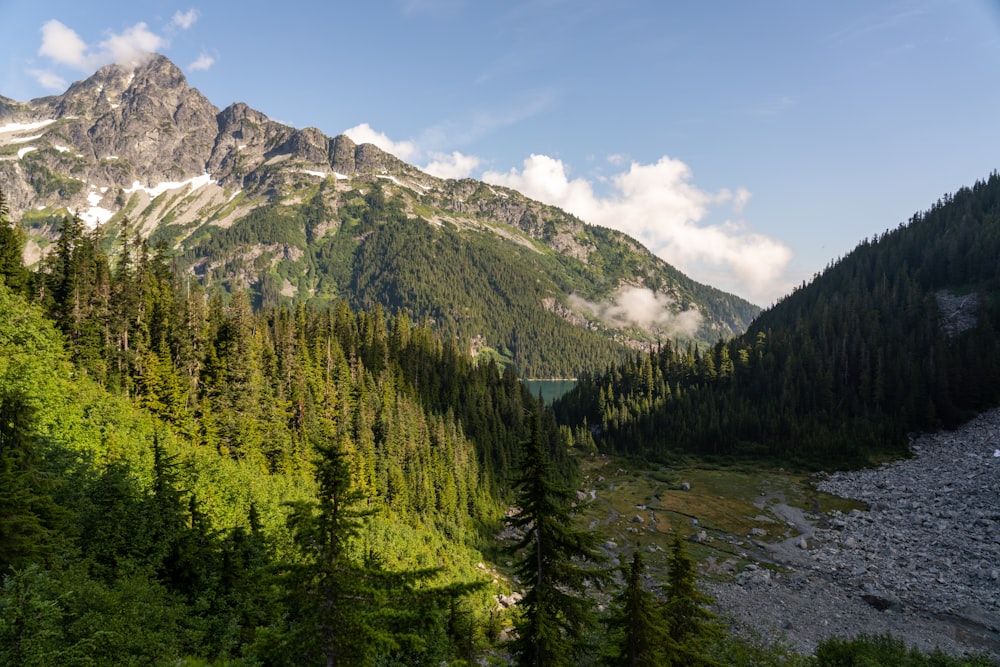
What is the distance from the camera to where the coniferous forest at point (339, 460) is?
12.9m

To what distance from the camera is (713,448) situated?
129m

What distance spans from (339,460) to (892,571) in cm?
7421

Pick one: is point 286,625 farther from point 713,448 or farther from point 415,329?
point 713,448

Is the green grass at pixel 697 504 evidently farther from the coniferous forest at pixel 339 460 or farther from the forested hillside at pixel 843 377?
the forested hillside at pixel 843 377

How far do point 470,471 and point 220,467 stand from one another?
146 feet

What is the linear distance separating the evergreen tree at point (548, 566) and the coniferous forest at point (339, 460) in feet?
0.33

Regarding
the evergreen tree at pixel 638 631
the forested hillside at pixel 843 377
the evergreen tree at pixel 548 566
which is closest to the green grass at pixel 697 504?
the forested hillside at pixel 843 377

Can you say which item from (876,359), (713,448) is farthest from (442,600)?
(876,359)

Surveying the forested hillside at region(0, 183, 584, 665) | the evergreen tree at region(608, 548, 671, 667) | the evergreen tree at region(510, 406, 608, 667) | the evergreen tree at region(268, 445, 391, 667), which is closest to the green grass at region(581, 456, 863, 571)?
the forested hillside at region(0, 183, 584, 665)

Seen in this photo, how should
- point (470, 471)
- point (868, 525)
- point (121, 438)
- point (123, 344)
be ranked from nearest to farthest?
point (121, 438)
point (123, 344)
point (868, 525)
point (470, 471)

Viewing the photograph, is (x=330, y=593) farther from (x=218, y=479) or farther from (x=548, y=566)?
(x=218, y=479)

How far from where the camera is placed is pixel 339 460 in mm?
11789

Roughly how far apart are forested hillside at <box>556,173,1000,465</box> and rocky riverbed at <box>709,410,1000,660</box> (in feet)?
87.2

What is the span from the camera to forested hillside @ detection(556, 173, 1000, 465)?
118250mm
